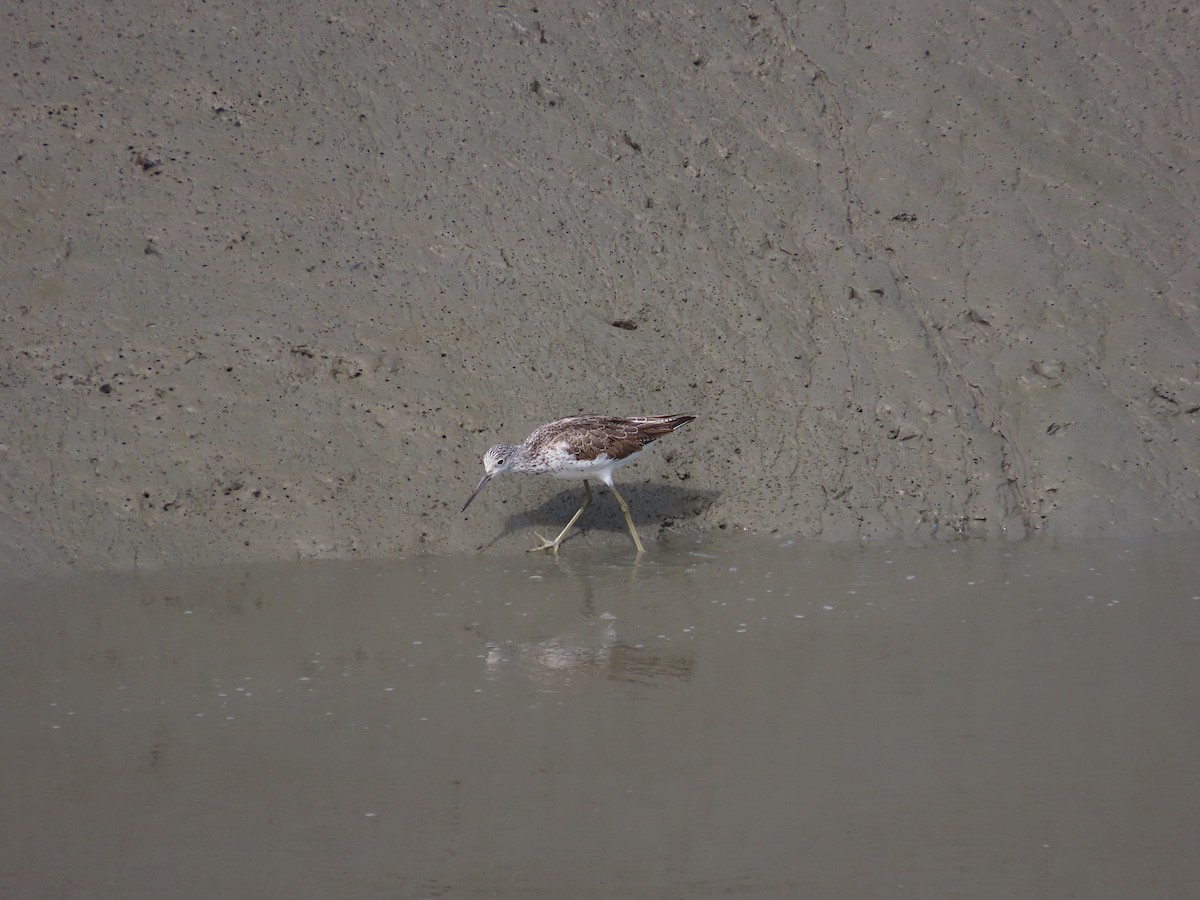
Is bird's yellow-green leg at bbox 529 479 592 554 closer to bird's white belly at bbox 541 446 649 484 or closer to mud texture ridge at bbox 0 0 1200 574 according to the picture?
mud texture ridge at bbox 0 0 1200 574

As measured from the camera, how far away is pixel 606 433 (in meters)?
7.35

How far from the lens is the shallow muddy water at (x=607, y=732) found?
3.88 metres

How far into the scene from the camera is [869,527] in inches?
304

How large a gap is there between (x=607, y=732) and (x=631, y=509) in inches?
127

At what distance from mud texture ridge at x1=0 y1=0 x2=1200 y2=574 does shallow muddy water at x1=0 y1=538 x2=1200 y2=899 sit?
0.82 meters

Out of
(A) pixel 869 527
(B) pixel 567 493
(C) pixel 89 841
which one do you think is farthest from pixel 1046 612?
(C) pixel 89 841

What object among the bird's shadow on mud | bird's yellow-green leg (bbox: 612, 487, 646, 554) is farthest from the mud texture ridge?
bird's yellow-green leg (bbox: 612, 487, 646, 554)

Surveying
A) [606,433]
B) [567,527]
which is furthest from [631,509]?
[606,433]

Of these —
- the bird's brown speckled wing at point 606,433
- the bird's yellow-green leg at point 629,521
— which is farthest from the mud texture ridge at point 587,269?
the bird's brown speckled wing at point 606,433

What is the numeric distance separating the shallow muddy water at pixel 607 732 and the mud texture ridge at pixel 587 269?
0.82 meters

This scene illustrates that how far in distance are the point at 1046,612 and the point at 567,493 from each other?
10.3 ft

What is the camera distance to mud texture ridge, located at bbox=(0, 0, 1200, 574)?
7566mm

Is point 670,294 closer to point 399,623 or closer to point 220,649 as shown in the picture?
point 399,623

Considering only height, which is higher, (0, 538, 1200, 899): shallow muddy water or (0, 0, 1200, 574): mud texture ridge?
(0, 0, 1200, 574): mud texture ridge
